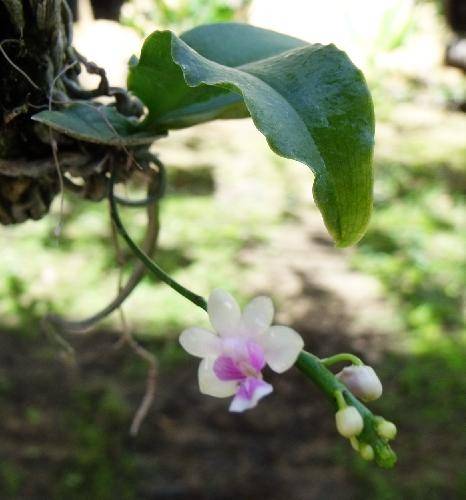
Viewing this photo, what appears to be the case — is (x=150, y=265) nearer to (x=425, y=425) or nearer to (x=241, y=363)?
(x=241, y=363)

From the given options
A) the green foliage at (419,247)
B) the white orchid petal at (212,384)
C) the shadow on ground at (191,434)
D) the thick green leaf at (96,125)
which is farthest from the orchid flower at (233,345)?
the green foliage at (419,247)

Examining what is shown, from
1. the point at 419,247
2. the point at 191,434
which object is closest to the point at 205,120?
the point at 191,434

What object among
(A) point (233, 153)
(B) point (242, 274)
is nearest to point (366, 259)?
(B) point (242, 274)

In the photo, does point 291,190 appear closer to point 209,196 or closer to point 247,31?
point 209,196

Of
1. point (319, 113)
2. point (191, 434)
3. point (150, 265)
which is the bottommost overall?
point (191, 434)

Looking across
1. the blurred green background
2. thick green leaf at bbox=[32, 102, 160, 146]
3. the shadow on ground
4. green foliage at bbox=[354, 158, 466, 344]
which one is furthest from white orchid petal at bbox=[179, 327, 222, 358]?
green foliage at bbox=[354, 158, 466, 344]
